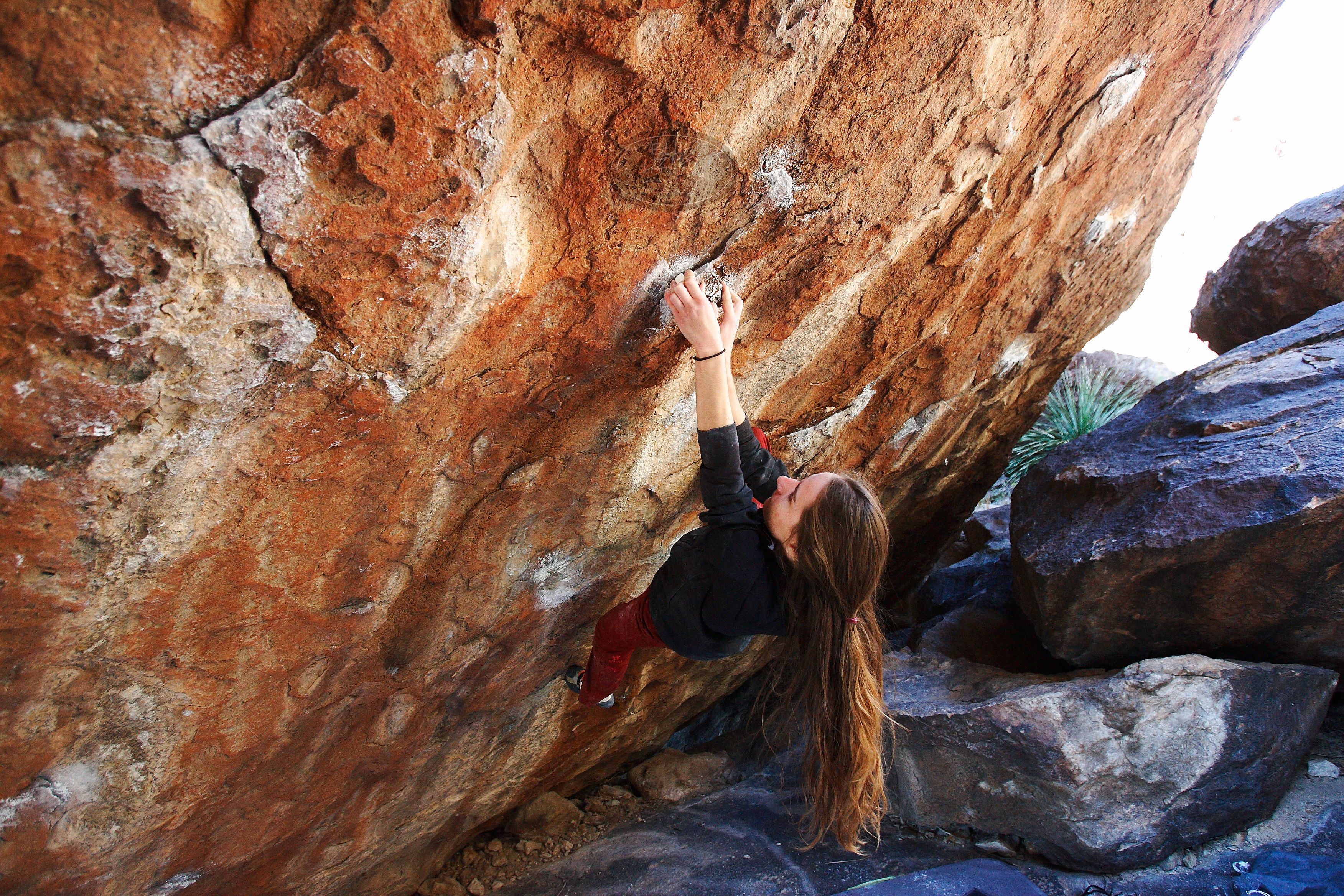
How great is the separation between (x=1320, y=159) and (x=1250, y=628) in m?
24.2

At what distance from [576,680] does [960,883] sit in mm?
1761

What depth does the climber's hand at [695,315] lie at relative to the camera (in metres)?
2.14

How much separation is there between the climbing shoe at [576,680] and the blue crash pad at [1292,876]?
8.19 ft

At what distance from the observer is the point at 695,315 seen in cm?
214

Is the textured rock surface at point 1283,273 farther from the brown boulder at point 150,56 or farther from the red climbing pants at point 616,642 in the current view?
the brown boulder at point 150,56

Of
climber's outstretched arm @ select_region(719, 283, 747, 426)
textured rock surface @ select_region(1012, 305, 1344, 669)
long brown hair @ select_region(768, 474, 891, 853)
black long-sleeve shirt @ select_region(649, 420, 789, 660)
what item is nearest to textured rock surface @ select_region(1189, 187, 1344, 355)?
textured rock surface @ select_region(1012, 305, 1344, 669)

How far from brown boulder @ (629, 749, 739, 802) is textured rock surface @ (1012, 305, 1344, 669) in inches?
74.3

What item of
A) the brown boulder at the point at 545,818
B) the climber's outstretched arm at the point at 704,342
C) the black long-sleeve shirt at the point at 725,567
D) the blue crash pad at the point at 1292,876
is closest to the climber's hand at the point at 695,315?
the climber's outstretched arm at the point at 704,342

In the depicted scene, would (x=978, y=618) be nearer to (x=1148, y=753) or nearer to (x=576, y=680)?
(x=1148, y=753)

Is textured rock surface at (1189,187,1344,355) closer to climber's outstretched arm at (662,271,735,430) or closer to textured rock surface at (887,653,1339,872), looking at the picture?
textured rock surface at (887,653,1339,872)

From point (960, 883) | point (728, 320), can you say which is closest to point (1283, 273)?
point (960, 883)

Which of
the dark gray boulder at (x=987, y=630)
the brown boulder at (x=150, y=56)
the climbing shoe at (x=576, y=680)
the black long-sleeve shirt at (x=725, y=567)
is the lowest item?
the dark gray boulder at (x=987, y=630)

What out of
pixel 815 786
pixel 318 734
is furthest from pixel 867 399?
pixel 318 734

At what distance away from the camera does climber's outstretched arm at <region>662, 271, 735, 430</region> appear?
7.04 ft
